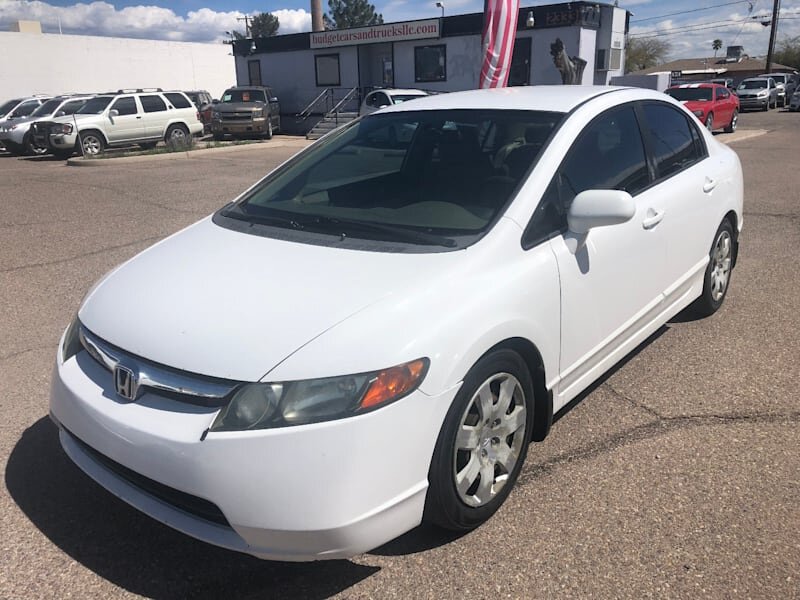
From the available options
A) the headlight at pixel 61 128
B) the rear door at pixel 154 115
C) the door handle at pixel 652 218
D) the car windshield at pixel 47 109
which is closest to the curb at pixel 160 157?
the headlight at pixel 61 128

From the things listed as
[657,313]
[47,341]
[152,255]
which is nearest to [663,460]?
[657,313]

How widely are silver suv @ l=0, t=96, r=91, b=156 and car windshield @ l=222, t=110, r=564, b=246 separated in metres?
18.3

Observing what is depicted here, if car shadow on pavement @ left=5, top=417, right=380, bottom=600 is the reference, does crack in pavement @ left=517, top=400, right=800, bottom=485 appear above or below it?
above

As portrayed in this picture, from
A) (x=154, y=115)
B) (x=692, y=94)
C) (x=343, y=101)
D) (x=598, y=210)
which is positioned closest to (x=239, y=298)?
(x=598, y=210)

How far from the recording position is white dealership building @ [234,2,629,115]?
23.8m

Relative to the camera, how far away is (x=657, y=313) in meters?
3.89

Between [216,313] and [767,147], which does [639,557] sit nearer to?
[216,313]

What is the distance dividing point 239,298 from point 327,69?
95.7 feet

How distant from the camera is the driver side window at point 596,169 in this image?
9.74 ft

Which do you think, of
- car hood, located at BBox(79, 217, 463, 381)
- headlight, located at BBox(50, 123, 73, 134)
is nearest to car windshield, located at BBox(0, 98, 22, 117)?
headlight, located at BBox(50, 123, 73, 134)

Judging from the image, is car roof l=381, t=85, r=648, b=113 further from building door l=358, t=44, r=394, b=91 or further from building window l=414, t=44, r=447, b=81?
building door l=358, t=44, r=394, b=91

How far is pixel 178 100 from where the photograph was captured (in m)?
21.2

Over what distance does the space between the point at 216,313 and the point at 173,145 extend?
58.7 ft

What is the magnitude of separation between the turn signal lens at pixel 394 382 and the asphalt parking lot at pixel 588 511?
749 mm
